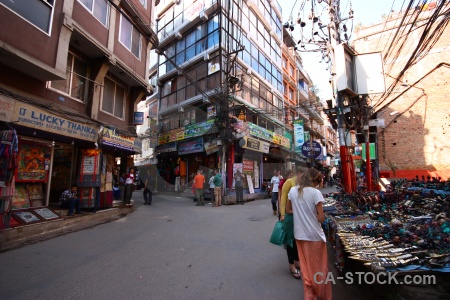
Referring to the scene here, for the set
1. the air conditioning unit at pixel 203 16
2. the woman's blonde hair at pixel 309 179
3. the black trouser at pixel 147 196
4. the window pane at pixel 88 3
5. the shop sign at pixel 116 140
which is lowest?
the black trouser at pixel 147 196

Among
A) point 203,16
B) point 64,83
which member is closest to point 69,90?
point 64,83

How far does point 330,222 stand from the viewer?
4.37m

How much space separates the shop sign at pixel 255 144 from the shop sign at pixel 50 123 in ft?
31.3

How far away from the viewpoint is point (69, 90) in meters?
8.75

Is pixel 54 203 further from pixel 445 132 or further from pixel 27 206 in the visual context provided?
pixel 445 132

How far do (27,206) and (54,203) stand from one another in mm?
1785

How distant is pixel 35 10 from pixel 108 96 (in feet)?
14.8

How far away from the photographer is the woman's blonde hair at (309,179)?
2.98 m

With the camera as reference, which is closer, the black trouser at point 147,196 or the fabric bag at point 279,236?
the fabric bag at point 279,236

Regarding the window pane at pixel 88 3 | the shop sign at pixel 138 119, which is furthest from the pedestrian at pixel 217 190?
the window pane at pixel 88 3

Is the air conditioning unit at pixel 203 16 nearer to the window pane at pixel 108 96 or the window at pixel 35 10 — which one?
the window pane at pixel 108 96

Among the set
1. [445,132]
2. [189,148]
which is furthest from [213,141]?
[445,132]

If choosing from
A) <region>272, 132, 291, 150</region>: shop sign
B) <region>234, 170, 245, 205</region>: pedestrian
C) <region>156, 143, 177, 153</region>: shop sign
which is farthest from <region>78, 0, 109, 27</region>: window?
<region>272, 132, 291, 150</region>: shop sign
